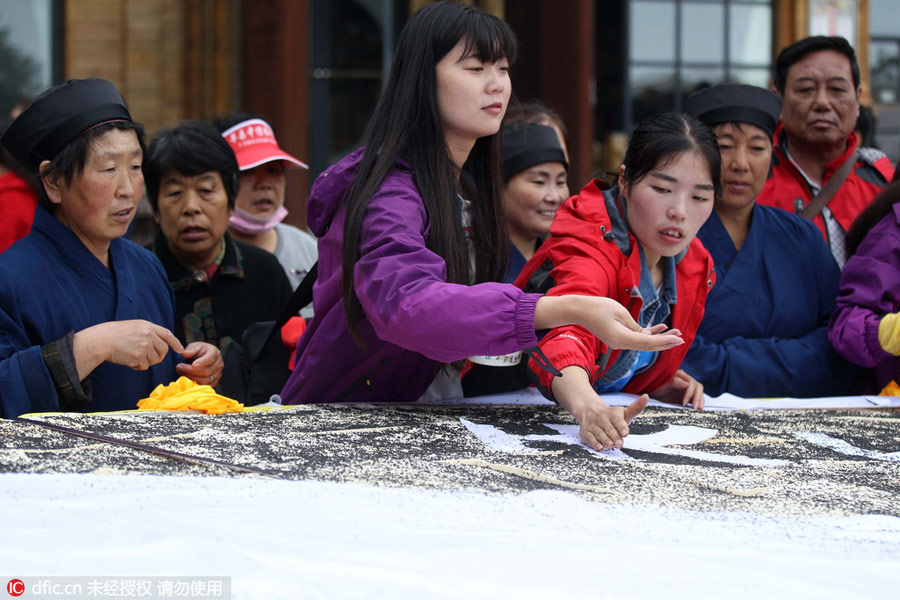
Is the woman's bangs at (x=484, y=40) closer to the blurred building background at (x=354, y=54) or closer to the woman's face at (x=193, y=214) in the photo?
the woman's face at (x=193, y=214)

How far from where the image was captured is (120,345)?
6.60 feet

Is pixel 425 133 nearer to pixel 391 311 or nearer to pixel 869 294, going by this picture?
pixel 391 311

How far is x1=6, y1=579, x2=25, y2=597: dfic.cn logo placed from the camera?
119 cm

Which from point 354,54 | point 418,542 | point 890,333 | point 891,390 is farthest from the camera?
point 354,54

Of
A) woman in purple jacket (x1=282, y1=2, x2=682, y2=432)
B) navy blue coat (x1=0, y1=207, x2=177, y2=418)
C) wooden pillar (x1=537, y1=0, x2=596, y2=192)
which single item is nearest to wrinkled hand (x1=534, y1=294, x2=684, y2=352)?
woman in purple jacket (x1=282, y1=2, x2=682, y2=432)

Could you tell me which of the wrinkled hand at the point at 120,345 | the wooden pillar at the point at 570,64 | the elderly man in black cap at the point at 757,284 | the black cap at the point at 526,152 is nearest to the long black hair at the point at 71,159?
the wrinkled hand at the point at 120,345

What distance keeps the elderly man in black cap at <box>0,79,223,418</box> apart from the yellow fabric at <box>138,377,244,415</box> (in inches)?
3.3

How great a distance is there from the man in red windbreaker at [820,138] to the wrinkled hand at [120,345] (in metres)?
2.14

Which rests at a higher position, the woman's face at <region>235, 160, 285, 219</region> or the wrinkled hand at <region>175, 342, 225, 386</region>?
the woman's face at <region>235, 160, 285, 219</region>

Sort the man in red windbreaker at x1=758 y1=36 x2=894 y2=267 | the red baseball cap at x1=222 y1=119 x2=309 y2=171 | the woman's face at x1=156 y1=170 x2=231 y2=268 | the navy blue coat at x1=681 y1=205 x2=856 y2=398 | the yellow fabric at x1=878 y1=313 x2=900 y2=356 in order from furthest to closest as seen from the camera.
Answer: the red baseball cap at x1=222 y1=119 x2=309 y2=171
the man in red windbreaker at x1=758 y1=36 x2=894 y2=267
the woman's face at x1=156 y1=170 x2=231 y2=268
the navy blue coat at x1=681 y1=205 x2=856 y2=398
the yellow fabric at x1=878 y1=313 x2=900 y2=356

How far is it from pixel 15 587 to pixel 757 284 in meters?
2.21

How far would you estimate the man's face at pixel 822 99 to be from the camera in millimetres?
3395

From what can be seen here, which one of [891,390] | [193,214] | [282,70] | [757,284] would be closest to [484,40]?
[757,284]

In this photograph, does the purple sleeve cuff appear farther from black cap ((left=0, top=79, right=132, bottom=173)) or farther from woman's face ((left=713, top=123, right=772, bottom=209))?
woman's face ((left=713, top=123, right=772, bottom=209))
